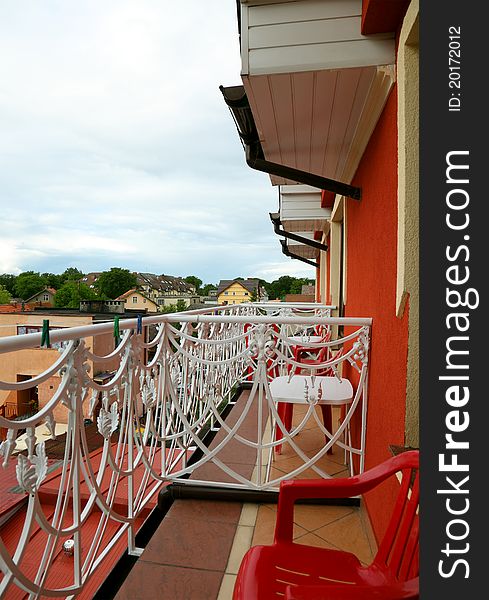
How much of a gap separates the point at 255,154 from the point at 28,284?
20.3 meters

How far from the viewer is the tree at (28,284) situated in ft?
61.8

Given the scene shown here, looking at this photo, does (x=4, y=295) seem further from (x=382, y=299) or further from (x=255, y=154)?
(x=382, y=299)

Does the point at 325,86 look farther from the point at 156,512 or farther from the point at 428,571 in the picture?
the point at 156,512

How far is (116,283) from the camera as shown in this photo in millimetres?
17547

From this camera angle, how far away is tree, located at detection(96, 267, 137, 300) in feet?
54.4

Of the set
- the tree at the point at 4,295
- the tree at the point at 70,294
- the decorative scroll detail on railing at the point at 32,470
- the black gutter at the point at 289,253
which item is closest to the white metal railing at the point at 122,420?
the decorative scroll detail on railing at the point at 32,470

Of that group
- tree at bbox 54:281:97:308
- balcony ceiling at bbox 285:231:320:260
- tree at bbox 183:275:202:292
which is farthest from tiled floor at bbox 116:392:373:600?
tree at bbox 183:275:202:292

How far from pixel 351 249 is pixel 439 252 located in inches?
101

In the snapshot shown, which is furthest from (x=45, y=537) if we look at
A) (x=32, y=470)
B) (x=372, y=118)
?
(x=372, y=118)

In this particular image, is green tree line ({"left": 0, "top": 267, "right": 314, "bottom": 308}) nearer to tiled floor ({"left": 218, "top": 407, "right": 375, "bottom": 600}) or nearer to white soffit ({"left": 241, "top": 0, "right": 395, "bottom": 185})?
tiled floor ({"left": 218, "top": 407, "right": 375, "bottom": 600})

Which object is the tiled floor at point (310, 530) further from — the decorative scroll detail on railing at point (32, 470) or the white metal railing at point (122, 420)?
the decorative scroll detail on railing at point (32, 470)

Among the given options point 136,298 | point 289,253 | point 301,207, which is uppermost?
point 301,207

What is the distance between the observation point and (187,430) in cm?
241

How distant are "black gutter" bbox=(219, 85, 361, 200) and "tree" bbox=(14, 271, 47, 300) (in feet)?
61.3
